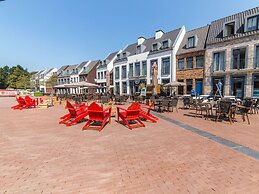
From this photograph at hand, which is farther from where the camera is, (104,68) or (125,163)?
(104,68)

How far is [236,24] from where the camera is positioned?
680 inches

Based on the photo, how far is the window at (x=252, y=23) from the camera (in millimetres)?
15742

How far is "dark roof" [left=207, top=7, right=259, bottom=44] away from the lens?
649 inches

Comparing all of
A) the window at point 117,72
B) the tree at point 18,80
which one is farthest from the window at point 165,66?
the tree at point 18,80

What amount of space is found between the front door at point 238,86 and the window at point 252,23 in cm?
489

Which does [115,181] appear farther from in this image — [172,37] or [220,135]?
[172,37]

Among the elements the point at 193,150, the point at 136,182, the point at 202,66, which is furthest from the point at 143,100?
the point at 136,182

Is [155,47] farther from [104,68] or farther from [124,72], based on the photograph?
[104,68]

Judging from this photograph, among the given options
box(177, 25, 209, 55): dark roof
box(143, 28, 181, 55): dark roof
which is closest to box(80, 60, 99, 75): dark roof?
box(143, 28, 181, 55): dark roof

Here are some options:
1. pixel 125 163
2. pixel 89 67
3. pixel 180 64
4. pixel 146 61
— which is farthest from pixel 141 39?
pixel 125 163

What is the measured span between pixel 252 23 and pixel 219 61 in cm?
443

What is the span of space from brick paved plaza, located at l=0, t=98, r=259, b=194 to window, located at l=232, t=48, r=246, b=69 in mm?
14175

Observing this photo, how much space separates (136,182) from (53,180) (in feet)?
4.73

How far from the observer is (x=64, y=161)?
359 cm
